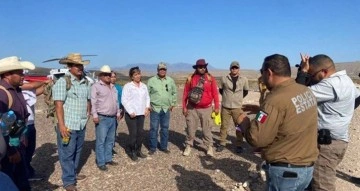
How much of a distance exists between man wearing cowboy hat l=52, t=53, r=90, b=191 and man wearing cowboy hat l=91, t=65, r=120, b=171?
907 millimetres

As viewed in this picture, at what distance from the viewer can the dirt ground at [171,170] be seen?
21.0 feet

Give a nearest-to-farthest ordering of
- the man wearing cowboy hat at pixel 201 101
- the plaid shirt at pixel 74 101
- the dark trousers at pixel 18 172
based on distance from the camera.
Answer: the dark trousers at pixel 18 172
the plaid shirt at pixel 74 101
the man wearing cowboy hat at pixel 201 101

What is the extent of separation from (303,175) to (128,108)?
5.20 m

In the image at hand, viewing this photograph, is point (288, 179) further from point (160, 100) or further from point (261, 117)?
point (160, 100)

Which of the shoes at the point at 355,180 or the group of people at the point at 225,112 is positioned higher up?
the group of people at the point at 225,112

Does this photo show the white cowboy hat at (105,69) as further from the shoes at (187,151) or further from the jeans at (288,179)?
the jeans at (288,179)

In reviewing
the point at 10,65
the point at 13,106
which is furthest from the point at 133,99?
the point at 13,106

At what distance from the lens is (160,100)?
8.41 m

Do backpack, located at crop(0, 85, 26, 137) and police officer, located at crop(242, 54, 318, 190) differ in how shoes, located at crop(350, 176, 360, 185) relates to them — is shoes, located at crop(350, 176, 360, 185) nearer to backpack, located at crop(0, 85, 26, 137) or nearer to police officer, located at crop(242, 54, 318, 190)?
police officer, located at crop(242, 54, 318, 190)

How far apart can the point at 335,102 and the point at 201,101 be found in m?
4.19

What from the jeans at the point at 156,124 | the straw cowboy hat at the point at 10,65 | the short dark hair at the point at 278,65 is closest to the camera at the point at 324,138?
the short dark hair at the point at 278,65

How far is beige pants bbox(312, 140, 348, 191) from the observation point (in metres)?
4.28

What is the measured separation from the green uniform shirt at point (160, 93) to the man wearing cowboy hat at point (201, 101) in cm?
39

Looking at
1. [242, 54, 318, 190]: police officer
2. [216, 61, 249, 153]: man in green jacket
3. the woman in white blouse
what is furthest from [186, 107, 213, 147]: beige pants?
[242, 54, 318, 190]: police officer
